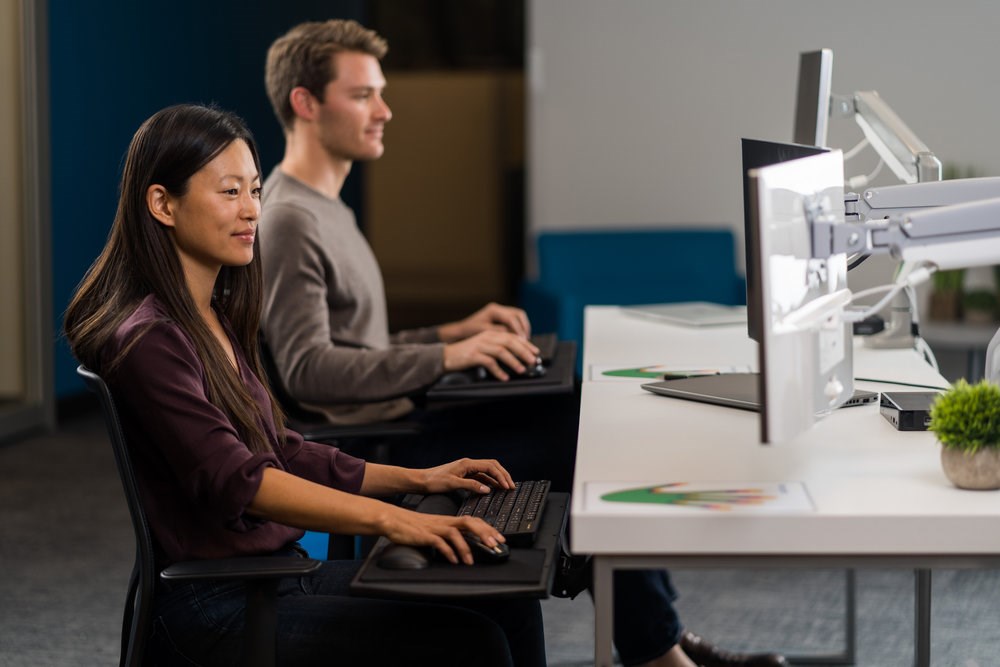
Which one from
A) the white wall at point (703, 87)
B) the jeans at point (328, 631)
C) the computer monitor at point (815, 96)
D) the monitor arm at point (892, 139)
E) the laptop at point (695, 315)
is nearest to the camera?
the jeans at point (328, 631)

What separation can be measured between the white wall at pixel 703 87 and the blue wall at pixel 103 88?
1.77 m

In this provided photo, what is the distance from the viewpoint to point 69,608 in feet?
10.0

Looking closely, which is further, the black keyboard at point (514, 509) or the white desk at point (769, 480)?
the black keyboard at point (514, 509)

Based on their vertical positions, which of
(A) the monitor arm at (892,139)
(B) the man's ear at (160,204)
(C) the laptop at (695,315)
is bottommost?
(C) the laptop at (695,315)

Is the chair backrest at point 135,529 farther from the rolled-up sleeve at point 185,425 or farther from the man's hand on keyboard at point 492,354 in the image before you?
the man's hand on keyboard at point 492,354

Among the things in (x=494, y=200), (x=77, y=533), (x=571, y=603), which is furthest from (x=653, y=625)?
(x=494, y=200)

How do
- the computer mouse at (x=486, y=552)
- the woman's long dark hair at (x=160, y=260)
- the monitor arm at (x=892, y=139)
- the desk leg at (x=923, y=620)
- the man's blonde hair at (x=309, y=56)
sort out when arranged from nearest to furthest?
the computer mouse at (x=486, y=552)
the woman's long dark hair at (x=160, y=260)
the desk leg at (x=923, y=620)
the monitor arm at (x=892, y=139)
the man's blonde hair at (x=309, y=56)

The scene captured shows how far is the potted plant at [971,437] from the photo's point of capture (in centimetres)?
138

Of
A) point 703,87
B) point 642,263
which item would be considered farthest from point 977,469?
point 703,87

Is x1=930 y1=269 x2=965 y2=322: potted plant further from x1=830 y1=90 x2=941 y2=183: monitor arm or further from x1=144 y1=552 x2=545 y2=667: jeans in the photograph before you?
x1=144 y1=552 x2=545 y2=667: jeans

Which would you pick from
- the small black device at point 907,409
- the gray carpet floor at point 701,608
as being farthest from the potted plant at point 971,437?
the gray carpet floor at point 701,608

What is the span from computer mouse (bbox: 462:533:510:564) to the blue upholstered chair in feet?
11.9

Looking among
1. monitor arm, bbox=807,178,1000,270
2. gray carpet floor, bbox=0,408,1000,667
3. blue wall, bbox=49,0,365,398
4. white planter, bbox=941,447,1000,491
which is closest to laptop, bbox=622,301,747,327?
gray carpet floor, bbox=0,408,1000,667

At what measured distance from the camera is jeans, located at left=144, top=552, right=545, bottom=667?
58.7 inches
